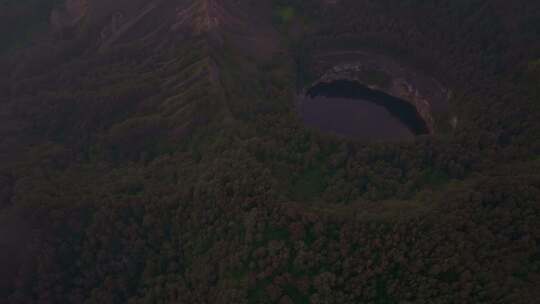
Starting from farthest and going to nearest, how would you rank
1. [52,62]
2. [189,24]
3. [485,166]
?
[52,62], [189,24], [485,166]

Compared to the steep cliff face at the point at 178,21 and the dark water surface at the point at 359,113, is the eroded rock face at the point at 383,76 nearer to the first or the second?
the dark water surface at the point at 359,113

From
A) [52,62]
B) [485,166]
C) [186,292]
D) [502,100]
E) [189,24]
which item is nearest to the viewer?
[186,292]

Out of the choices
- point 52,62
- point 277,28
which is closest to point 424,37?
point 277,28

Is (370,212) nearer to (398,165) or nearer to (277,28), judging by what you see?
(398,165)

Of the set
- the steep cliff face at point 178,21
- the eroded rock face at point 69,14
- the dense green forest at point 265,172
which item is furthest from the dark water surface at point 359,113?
the eroded rock face at point 69,14

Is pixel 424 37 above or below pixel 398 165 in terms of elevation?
above

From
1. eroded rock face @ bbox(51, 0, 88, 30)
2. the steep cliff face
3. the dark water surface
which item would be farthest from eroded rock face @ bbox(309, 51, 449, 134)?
eroded rock face @ bbox(51, 0, 88, 30)
